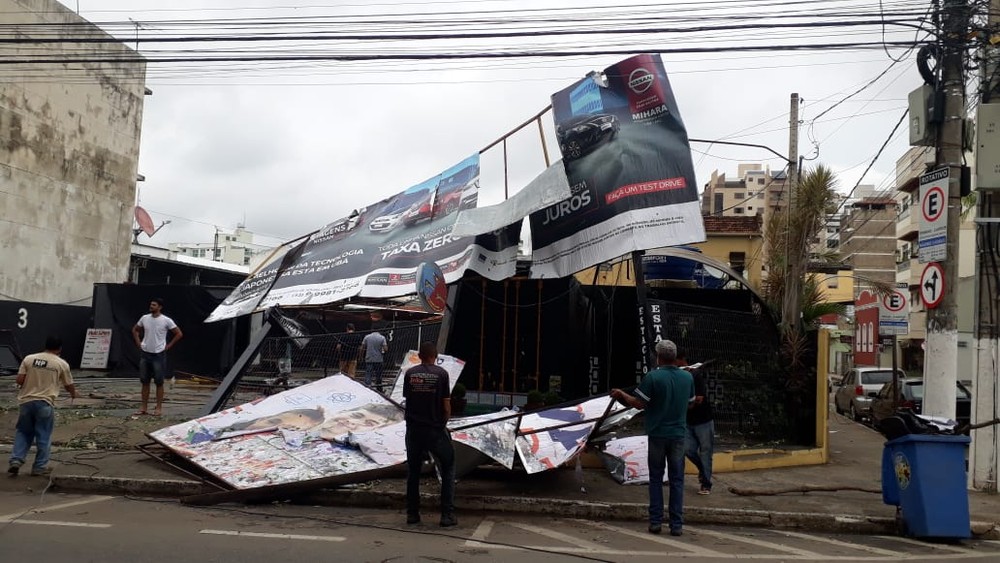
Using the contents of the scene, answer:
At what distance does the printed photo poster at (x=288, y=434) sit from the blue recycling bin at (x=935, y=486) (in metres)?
5.29

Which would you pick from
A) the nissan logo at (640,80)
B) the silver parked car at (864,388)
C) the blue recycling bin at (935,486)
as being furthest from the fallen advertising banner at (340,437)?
the silver parked car at (864,388)

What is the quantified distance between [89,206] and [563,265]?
2367 centimetres

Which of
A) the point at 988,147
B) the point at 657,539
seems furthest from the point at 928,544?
the point at 988,147

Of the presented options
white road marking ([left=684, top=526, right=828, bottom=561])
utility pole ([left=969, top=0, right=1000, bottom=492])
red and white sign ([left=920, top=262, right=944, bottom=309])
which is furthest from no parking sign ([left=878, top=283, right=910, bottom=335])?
white road marking ([left=684, top=526, right=828, bottom=561])

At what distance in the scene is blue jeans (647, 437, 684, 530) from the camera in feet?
23.6

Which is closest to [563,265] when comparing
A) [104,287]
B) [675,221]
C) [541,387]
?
[675,221]

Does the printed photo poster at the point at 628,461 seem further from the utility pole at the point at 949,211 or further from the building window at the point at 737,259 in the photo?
the building window at the point at 737,259

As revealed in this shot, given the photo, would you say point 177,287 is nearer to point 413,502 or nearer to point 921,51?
point 413,502

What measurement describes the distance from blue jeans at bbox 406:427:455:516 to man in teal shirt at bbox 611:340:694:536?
5.34ft

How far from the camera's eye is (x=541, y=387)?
15.0 meters

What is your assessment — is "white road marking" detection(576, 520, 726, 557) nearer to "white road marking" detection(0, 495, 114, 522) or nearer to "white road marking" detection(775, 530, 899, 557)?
"white road marking" detection(775, 530, 899, 557)

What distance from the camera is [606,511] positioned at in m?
8.09

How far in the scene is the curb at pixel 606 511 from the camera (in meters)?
7.91

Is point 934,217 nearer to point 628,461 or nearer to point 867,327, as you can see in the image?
point 628,461
